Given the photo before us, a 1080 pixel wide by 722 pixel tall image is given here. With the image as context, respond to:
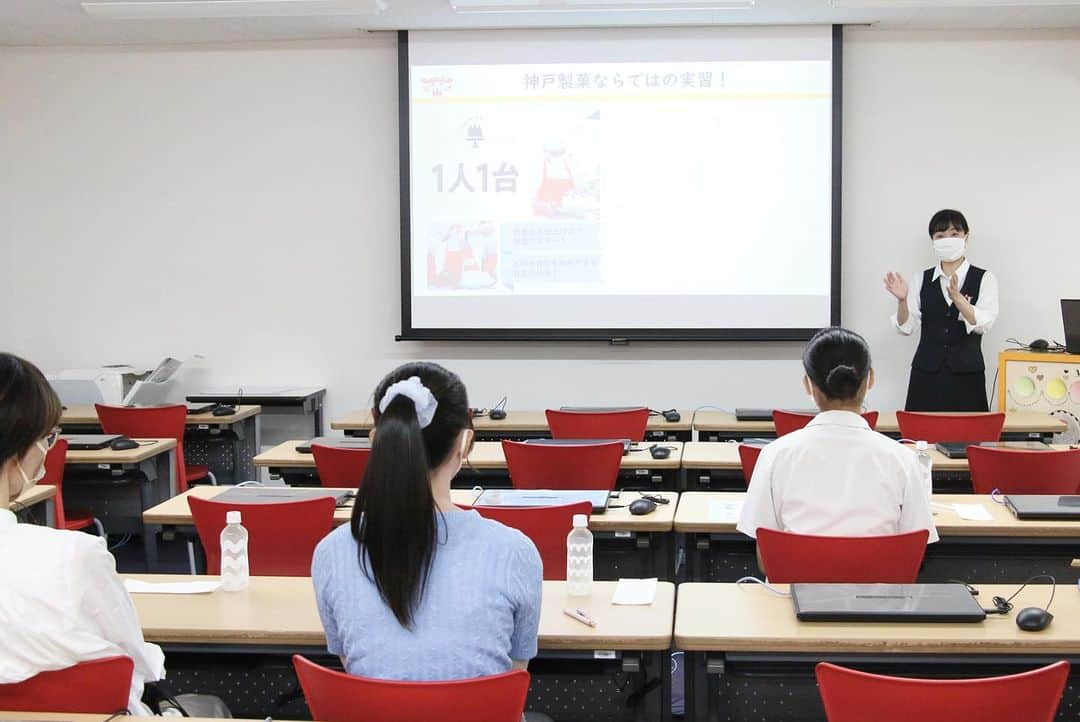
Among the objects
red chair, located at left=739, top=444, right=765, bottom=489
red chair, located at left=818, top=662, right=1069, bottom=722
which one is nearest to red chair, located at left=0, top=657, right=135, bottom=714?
red chair, located at left=818, top=662, right=1069, bottom=722

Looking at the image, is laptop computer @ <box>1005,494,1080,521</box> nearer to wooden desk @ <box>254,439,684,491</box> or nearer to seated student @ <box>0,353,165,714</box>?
wooden desk @ <box>254,439,684,491</box>

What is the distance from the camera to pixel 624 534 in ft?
10.7

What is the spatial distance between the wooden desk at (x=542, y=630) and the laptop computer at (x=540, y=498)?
708 mm

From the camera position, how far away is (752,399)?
6.61m

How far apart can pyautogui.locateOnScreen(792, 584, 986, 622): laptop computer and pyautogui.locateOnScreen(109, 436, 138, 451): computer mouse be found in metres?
3.23

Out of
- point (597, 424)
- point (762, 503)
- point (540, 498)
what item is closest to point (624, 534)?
point (540, 498)

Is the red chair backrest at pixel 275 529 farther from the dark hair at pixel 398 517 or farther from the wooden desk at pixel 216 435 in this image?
the wooden desk at pixel 216 435

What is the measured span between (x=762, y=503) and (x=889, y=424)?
2.46m

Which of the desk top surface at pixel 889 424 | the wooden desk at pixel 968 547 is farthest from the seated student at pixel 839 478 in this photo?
the desk top surface at pixel 889 424

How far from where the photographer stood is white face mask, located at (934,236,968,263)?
19.3 ft

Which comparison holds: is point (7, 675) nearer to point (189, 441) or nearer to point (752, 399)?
point (189, 441)

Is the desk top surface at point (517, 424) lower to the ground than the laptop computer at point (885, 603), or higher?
higher

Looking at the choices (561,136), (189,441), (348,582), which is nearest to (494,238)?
(561,136)

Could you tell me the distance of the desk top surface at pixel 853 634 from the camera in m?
2.12
